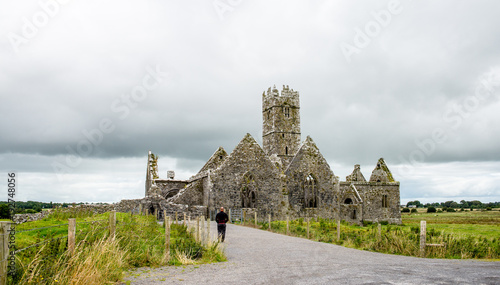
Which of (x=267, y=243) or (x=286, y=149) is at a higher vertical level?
(x=286, y=149)

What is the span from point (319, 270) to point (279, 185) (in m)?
27.1

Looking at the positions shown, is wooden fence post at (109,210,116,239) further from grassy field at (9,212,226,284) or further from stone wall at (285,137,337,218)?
stone wall at (285,137,337,218)

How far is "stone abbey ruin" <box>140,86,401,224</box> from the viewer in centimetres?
3694

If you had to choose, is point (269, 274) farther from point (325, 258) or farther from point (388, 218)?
point (388, 218)

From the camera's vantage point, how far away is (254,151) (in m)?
39.0

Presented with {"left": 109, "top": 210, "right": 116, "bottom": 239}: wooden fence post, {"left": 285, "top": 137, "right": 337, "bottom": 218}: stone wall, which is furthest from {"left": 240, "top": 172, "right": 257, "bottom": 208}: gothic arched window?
{"left": 109, "top": 210, "right": 116, "bottom": 239}: wooden fence post

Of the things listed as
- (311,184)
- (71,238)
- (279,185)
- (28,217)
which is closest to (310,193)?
(311,184)

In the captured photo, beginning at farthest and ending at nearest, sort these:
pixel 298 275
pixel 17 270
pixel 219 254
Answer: pixel 219 254
pixel 298 275
pixel 17 270

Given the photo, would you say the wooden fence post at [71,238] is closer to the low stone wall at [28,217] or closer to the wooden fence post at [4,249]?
the wooden fence post at [4,249]

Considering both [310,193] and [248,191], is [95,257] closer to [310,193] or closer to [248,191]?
[248,191]

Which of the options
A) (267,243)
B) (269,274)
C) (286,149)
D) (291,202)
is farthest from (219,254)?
(286,149)

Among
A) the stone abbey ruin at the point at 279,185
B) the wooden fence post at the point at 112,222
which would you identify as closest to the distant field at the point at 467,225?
the stone abbey ruin at the point at 279,185

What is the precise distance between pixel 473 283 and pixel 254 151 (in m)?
29.1

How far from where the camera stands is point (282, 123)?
2106 inches
